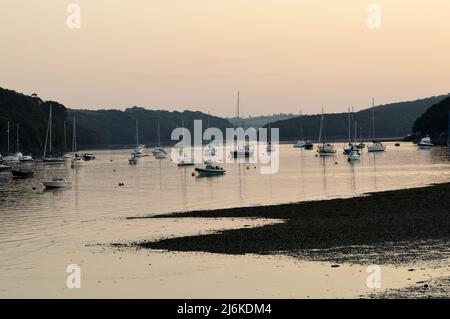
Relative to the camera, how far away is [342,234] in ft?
123

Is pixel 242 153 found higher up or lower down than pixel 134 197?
higher up

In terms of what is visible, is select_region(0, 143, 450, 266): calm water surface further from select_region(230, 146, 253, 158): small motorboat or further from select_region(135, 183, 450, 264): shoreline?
select_region(230, 146, 253, 158): small motorboat

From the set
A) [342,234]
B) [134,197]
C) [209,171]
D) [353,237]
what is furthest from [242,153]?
[353,237]

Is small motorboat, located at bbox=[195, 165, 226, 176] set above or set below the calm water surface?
above

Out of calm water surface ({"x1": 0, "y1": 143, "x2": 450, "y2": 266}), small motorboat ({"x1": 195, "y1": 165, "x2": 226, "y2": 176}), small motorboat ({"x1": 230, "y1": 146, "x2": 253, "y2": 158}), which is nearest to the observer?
calm water surface ({"x1": 0, "y1": 143, "x2": 450, "y2": 266})

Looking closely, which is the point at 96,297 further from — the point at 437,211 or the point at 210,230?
the point at 437,211

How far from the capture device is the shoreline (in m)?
31.8

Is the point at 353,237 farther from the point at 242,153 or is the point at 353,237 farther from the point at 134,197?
the point at 242,153

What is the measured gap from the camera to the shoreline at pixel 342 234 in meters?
31.8

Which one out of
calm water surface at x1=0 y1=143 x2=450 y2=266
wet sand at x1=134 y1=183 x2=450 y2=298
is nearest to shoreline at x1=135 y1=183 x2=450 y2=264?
wet sand at x1=134 y1=183 x2=450 y2=298

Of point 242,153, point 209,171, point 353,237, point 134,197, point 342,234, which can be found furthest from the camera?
point 242,153

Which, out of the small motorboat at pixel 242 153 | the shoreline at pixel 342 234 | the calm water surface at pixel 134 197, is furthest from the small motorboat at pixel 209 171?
the small motorboat at pixel 242 153

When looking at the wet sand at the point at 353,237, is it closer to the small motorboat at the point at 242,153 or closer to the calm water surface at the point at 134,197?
the calm water surface at the point at 134,197
